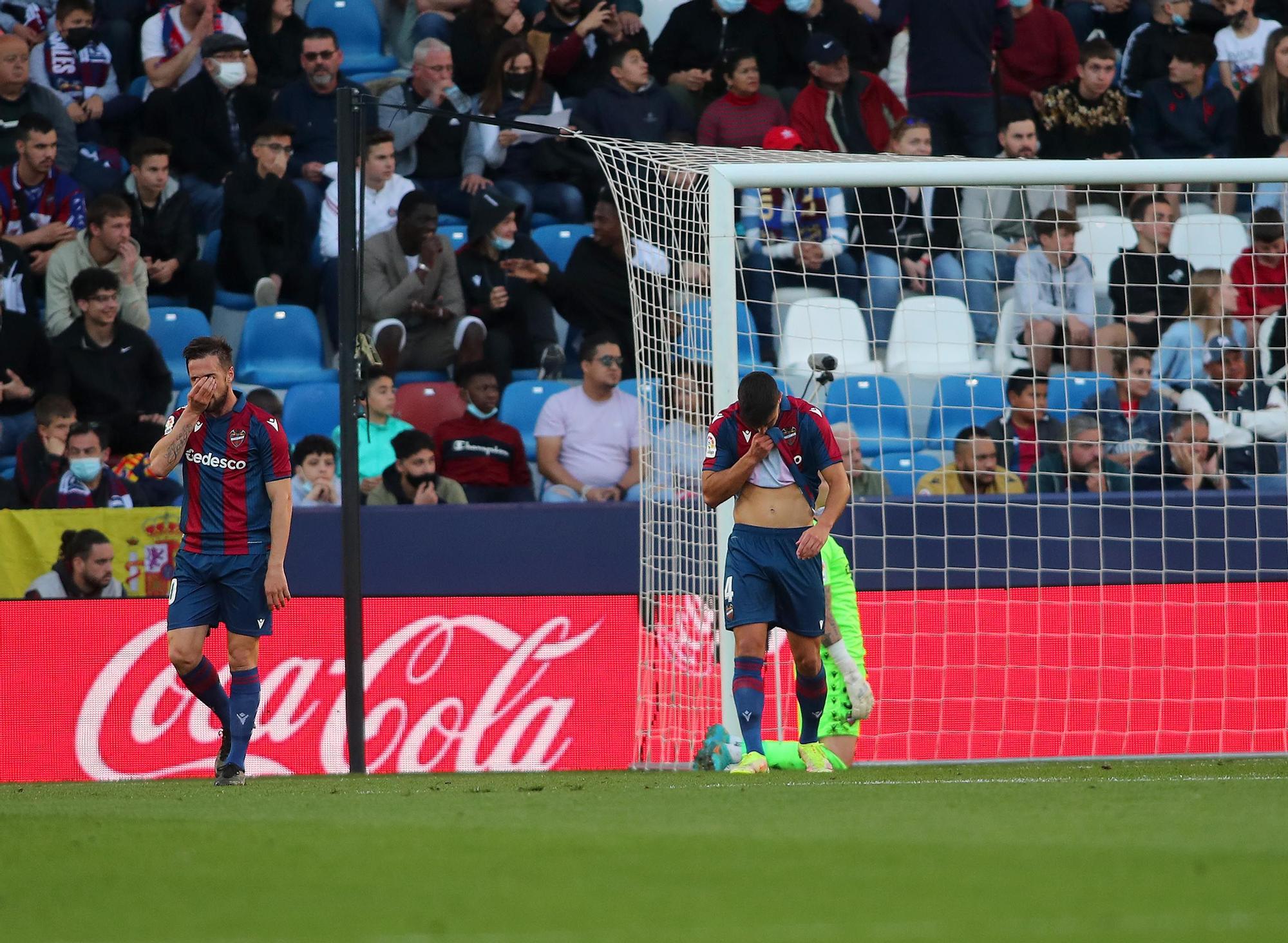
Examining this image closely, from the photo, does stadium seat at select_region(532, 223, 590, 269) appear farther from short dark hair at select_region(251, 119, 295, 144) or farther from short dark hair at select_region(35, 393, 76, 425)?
short dark hair at select_region(35, 393, 76, 425)

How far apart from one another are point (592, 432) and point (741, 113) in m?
3.19

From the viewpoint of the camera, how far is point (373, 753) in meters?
9.44

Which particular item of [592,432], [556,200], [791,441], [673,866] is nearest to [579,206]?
[556,200]

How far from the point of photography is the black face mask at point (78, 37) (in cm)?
1294

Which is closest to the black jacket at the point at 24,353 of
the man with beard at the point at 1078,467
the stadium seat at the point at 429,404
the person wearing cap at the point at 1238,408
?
the stadium seat at the point at 429,404

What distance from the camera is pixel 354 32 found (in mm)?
13516

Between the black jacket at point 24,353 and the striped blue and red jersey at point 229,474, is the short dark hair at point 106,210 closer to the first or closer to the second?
the black jacket at point 24,353

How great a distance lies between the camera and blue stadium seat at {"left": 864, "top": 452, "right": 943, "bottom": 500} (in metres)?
10.2

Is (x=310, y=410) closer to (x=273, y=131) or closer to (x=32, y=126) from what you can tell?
(x=273, y=131)

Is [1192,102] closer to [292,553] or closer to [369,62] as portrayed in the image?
[369,62]

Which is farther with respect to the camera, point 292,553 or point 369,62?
point 369,62

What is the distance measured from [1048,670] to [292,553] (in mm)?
4244

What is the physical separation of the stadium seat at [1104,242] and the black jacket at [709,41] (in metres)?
3.01

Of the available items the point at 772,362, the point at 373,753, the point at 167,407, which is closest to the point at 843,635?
the point at 373,753
